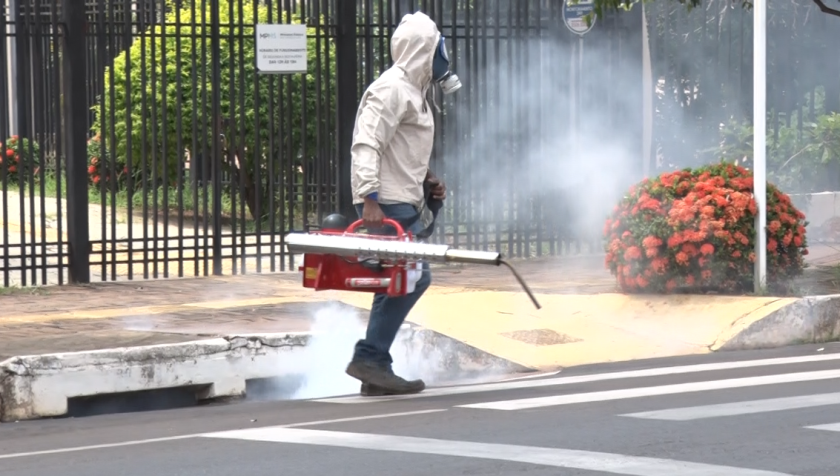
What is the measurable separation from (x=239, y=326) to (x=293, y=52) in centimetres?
384

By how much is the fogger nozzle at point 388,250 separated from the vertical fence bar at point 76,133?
16.4ft

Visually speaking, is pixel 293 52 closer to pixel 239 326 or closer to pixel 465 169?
pixel 465 169

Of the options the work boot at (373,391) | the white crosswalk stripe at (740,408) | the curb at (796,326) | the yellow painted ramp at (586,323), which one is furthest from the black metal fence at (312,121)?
the white crosswalk stripe at (740,408)

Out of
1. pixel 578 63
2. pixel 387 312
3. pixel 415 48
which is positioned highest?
pixel 578 63

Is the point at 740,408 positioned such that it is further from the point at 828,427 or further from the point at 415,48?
the point at 415,48

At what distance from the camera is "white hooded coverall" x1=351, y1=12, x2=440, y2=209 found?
7730mm

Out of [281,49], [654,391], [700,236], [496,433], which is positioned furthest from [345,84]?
[496,433]

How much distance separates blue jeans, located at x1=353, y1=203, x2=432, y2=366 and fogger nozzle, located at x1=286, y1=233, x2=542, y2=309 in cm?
51

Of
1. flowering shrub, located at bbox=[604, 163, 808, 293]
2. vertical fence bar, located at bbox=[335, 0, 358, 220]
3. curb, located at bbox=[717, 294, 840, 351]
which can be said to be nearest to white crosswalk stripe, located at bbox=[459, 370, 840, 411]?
curb, located at bbox=[717, 294, 840, 351]

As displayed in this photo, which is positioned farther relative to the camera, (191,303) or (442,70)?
(191,303)

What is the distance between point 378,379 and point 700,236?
11.7 ft

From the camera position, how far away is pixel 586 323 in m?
10.6

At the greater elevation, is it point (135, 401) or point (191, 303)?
point (191, 303)

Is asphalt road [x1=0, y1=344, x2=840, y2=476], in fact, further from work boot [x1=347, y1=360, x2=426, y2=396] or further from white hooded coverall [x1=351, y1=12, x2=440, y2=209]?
white hooded coverall [x1=351, y1=12, x2=440, y2=209]
